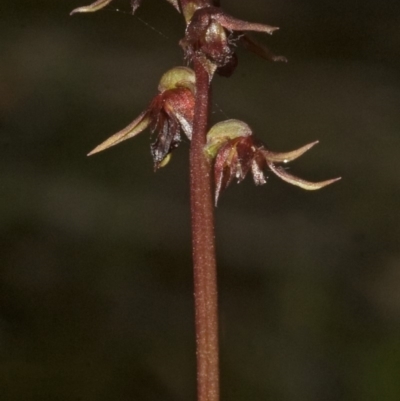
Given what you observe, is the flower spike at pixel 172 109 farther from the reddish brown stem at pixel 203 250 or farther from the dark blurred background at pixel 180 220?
the dark blurred background at pixel 180 220

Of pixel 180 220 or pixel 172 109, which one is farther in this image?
pixel 180 220

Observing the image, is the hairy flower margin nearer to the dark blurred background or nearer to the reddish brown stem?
the reddish brown stem

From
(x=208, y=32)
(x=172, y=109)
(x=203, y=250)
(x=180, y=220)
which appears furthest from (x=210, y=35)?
(x=180, y=220)

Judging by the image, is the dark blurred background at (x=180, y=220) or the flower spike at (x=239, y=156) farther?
the dark blurred background at (x=180, y=220)

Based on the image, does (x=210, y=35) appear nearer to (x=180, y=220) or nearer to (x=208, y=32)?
(x=208, y=32)

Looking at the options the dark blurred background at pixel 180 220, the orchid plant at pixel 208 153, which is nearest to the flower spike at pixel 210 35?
the orchid plant at pixel 208 153

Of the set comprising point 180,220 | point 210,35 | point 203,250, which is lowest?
point 203,250
